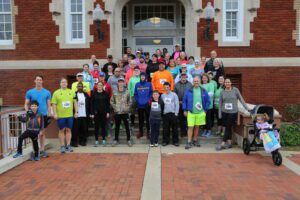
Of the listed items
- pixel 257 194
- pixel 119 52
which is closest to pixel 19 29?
pixel 119 52

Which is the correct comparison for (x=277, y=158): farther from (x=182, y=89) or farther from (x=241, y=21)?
(x=241, y=21)

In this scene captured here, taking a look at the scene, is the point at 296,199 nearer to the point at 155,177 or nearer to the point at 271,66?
the point at 155,177

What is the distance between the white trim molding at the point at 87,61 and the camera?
1234 cm

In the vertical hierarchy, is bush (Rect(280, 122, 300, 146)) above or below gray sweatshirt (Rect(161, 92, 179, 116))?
below

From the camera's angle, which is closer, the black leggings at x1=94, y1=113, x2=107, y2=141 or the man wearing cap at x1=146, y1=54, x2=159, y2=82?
the black leggings at x1=94, y1=113, x2=107, y2=141

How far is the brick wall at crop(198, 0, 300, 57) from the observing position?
1219cm

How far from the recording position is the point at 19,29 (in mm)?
12617

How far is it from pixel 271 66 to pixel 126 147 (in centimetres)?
682

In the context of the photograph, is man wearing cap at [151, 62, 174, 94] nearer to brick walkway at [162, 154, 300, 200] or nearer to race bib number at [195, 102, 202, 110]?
race bib number at [195, 102, 202, 110]

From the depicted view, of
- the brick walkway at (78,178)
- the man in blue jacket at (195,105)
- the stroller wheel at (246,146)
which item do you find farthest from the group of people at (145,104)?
the brick walkway at (78,178)

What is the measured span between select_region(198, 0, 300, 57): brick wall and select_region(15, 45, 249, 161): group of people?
2813 millimetres

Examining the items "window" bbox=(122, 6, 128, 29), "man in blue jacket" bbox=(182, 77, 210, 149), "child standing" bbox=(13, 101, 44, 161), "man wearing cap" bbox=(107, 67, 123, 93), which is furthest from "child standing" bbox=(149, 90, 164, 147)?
"window" bbox=(122, 6, 128, 29)

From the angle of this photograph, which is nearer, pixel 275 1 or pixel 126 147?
pixel 126 147

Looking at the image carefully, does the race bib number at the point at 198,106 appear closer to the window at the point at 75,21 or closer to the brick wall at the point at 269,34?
the brick wall at the point at 269,34
